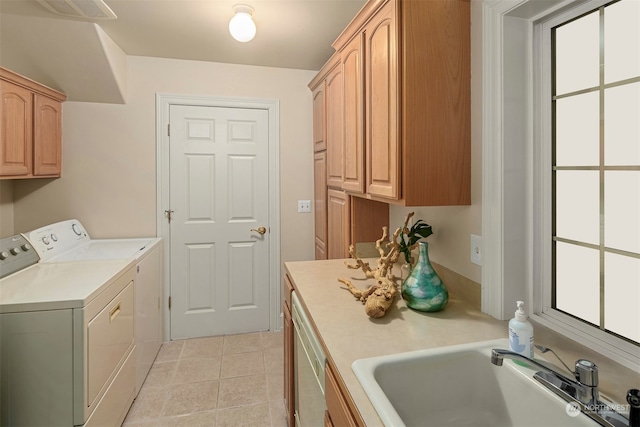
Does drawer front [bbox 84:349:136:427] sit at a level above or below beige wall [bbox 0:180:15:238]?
below

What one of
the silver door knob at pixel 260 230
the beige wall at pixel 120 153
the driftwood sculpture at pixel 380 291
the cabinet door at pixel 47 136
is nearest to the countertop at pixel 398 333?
the driftwood sculpture at pixel 380 291

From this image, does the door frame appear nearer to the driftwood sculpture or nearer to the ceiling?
the ceiling

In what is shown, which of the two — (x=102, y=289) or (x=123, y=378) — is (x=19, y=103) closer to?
(x=102, y=289)

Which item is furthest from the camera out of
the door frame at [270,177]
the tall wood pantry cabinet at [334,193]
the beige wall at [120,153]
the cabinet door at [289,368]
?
the door frame at [270,177]

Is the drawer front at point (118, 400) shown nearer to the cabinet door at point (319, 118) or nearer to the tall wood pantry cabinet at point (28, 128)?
the tall wood pantry cabinet at point (28, 128)

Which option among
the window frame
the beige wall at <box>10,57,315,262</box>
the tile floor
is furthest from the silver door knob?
the window frame

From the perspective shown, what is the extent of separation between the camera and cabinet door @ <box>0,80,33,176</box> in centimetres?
220

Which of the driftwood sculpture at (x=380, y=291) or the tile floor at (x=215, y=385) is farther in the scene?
the tile floor at (x=215, y=385)

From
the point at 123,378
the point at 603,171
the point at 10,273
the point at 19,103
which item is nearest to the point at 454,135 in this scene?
the point at 603,171

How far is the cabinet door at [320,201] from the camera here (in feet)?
9.49

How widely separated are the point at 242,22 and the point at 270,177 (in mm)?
1392

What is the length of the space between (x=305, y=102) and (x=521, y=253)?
2442 mm

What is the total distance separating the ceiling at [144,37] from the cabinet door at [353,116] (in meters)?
0.38

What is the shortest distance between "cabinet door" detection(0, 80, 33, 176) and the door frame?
84cm
